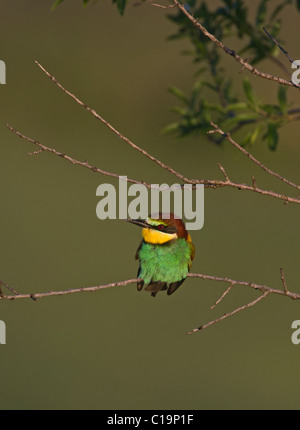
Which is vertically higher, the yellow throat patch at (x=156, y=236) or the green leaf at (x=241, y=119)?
the green leaf at (x=241, y=119)

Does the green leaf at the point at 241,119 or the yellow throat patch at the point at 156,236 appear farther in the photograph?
the green leaf at the point at 241,119

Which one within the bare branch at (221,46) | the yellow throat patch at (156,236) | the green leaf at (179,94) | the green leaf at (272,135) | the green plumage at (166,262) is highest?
the green leaf at (179,94)

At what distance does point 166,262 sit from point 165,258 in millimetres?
12

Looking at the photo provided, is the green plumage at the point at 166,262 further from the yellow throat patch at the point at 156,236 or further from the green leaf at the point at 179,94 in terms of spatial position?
the green leaf at the point at 179,94

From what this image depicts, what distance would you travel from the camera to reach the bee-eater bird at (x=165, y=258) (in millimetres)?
2318

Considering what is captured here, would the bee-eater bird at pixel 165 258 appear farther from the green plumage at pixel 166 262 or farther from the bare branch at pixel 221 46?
the bare branch at pixel 221 46

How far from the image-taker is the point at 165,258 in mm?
2342

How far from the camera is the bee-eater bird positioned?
7.61 feet

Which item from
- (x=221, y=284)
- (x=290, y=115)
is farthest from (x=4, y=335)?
(x=290, y=115)

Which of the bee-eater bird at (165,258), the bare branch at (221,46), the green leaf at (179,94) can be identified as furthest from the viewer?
the green leaf at (179,94)

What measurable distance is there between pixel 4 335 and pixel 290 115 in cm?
451

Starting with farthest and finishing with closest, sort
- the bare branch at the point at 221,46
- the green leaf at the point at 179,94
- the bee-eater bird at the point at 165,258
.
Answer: the green leaf at the point at 179,94, the bee-eater bird at the point at 165,258, the bare branch at the point at 221,46

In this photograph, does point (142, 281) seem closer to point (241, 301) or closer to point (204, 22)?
point (204, 22)

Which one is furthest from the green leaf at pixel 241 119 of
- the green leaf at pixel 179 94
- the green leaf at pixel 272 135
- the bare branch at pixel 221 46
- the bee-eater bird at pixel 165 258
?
the bare branch at pixel 221 46
